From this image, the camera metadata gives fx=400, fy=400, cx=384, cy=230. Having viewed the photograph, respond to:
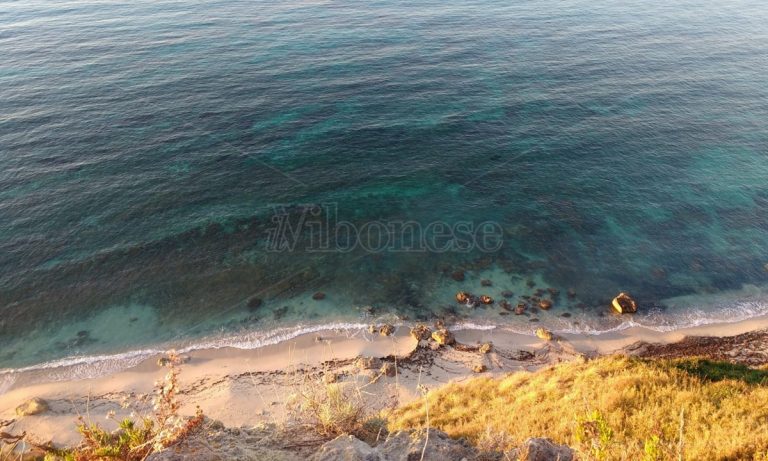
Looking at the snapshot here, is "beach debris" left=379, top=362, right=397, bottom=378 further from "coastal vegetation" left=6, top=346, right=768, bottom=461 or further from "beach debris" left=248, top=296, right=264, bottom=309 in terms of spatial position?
"beach debris" left=248, top=296, right=264, bottom=309

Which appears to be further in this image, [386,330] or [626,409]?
[386,330]

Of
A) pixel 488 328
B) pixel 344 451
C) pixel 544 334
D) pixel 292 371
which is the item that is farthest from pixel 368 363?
pixel 344 451

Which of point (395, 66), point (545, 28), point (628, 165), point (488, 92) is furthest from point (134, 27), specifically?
point (628, 165)

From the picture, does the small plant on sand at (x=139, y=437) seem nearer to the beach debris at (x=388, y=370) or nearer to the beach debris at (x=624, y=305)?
the beach debris at (x=388, y=370)

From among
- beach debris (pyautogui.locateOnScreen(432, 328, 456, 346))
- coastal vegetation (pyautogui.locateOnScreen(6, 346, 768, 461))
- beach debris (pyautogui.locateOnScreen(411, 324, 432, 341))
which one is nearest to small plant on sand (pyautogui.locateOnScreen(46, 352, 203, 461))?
coastal vegetation (pyautogui.locateOnScreen(6, 346, 768, 461))

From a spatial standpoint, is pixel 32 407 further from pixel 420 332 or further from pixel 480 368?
pixel 480 368

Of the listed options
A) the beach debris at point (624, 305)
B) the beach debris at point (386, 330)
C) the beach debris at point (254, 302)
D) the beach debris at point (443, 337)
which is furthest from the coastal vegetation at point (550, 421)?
the beach debris at point (254, 302)
